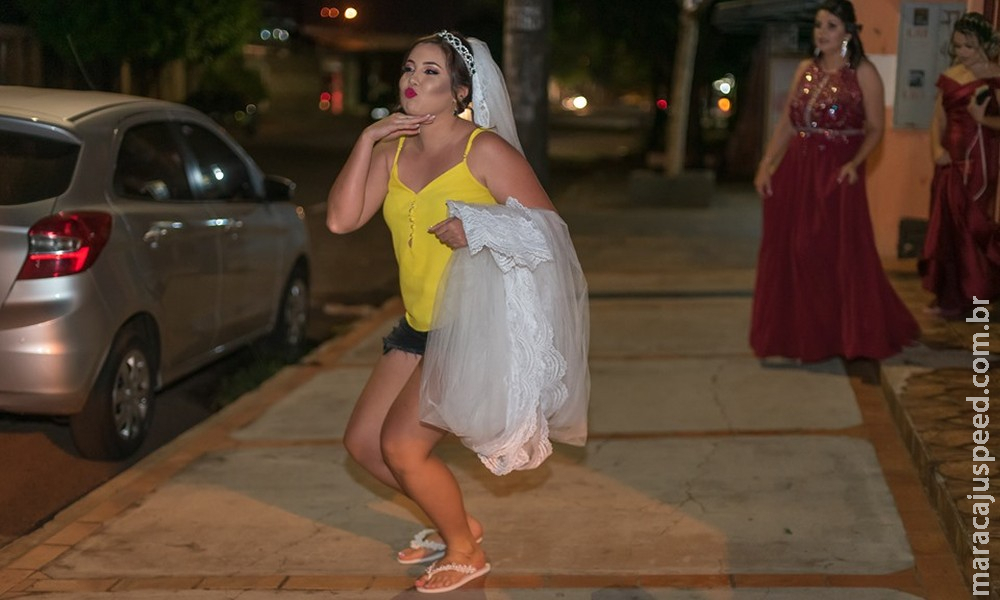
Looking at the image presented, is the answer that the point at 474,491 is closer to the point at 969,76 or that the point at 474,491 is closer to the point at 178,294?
the point at 178,294

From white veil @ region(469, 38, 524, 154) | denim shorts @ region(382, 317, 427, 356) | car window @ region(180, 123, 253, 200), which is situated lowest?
denim shorts @ region(382, 317, 427, 356)

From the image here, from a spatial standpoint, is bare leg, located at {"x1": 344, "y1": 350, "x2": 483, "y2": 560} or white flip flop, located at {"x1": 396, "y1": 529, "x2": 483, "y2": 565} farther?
white flip flop, located at {"x1": 396, "y1": 529, "x2": 483, "y2": 565}

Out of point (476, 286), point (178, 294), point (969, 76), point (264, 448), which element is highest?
point (969, 76)

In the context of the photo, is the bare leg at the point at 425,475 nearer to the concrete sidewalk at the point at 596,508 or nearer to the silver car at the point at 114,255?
the concrete sidewalk at the point at 596,508

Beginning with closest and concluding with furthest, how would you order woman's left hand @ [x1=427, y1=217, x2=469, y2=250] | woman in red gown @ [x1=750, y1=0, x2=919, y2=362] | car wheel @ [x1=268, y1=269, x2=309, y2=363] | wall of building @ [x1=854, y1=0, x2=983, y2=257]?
woman's left hand @ [x1=427, y1=217, x2=469, y2=250]
woman in red gown @ [x1=750, y1=0, x2=919, y2=362]
car wheel @ [x1=268, y1=269, x2=309, y2=363]
wall of building @ [x1=854, y1=0, x2=983, y2=257]

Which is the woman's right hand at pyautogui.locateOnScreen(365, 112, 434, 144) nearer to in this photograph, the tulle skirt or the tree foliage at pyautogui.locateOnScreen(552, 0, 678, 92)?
the tulle skirt

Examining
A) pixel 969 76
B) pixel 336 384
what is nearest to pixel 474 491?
pixel 336 384

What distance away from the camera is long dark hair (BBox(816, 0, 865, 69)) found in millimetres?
7656

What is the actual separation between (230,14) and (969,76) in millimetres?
6138

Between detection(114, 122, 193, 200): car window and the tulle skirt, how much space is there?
2942 millimetres

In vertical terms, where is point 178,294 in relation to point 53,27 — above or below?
below

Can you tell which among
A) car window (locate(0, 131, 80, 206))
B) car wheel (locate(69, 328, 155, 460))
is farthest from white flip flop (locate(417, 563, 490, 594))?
car window (locate(0, 131, 80, 206))

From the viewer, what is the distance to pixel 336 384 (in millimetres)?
8594

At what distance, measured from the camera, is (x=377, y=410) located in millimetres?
5055
